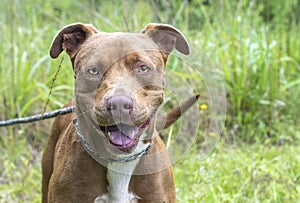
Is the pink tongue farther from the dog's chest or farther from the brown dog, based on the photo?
the dog's chest

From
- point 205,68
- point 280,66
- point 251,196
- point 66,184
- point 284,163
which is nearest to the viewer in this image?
point 66,184

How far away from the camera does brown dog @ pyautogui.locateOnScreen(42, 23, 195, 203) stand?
3.25m

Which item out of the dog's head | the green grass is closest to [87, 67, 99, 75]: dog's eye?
the dog's head

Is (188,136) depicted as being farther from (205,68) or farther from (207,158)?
(205,68)

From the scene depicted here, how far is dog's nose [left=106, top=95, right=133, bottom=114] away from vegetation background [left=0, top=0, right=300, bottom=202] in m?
1.95

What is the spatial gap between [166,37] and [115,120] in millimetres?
766

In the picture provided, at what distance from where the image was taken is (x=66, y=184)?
3.54 meters

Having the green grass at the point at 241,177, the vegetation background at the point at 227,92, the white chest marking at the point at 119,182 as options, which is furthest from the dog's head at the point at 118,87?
the vegetation background at the point at 227,92

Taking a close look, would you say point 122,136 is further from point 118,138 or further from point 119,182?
point 119,182

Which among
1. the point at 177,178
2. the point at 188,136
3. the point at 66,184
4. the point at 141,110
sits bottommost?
the point at 177,178

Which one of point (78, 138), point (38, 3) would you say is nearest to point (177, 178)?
point (78, 138)

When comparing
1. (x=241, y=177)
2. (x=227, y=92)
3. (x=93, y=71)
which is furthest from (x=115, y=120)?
(x=227, y=92)

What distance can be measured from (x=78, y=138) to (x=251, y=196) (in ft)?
5.54

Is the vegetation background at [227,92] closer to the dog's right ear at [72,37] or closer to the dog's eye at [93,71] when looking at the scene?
the dog's right ear at [72,37]
